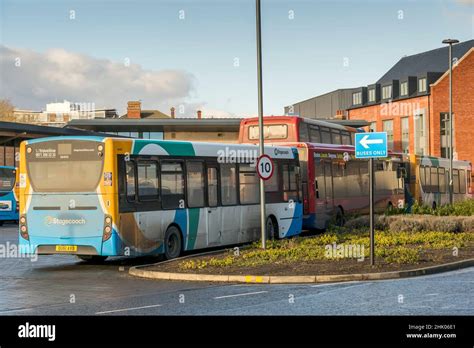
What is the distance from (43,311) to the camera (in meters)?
11.5

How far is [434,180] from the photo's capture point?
4341 centimetres

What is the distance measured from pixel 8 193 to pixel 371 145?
97.1 feet

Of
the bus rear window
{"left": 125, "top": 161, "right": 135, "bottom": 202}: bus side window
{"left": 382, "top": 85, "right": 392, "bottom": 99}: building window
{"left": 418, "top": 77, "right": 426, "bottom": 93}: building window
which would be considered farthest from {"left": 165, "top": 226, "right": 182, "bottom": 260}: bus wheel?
{"left": 382, "top": 85, "right": 392, "bottom": 99}: building window

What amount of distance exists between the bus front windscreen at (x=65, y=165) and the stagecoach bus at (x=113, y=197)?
0.02 meters

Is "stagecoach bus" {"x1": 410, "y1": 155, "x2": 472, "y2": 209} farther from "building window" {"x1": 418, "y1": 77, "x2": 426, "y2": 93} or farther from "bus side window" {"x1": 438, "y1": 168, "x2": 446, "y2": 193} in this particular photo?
"building window" {"x1": 418, "y1": 77, "x2": 426, "y2": 93}

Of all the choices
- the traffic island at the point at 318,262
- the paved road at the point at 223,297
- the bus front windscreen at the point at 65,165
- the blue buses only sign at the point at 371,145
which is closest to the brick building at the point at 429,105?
the traffic island at the point at 318,262

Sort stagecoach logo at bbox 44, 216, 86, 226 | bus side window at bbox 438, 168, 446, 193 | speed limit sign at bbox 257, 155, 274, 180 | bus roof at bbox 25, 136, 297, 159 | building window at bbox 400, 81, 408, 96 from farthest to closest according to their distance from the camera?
building window at bbox 400, 81, 408, 96 → bus side window at bbox 438, 168, 446, 193 → speed limit sign at bbox 257, 155, 274, 180 → bus roof at bbox 25, 136, 297, 159 → stagecoach logo at bbox 44, 216, 86, 226

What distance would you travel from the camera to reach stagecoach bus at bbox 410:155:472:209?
131 feet

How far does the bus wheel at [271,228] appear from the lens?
23.7 m

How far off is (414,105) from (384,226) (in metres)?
53.3

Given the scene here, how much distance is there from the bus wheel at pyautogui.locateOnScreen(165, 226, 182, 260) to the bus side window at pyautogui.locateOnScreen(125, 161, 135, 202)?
160 centimetres
